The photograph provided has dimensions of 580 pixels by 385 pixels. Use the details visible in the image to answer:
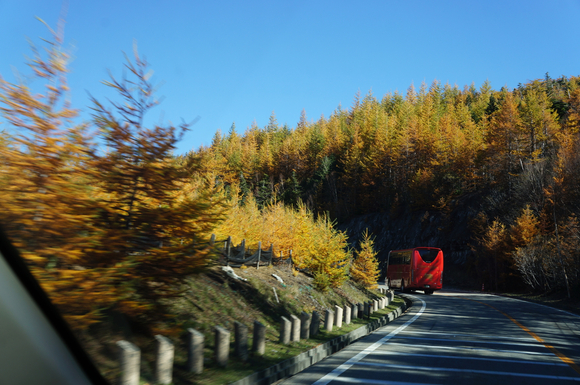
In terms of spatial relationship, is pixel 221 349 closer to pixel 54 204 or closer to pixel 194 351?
pixel 194 351

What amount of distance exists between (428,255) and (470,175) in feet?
104

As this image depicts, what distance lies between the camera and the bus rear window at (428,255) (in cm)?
3559

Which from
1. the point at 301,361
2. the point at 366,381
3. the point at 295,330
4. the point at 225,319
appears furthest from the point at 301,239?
the point at 366,381

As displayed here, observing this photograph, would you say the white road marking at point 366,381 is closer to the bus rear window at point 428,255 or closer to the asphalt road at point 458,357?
the asphalt road at point 458,357

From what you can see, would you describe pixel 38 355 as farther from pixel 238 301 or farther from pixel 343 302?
pixel 343 302

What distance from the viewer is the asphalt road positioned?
6812mm

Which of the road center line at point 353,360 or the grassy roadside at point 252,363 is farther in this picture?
the road center line at point 353,360

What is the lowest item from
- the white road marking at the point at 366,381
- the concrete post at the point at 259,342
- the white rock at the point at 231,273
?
the white road marking at the point at 366,381

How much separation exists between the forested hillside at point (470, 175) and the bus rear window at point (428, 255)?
673 cm

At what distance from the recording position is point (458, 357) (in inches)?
337

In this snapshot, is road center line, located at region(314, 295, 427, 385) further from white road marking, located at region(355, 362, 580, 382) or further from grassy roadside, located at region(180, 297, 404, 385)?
grassy roadside, located at region(180, 297, 404, 385)

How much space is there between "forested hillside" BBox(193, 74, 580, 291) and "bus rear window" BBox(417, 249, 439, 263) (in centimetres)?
673

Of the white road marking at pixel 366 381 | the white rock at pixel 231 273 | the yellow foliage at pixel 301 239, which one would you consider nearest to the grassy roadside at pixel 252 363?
the white road marking at pixel 366 381

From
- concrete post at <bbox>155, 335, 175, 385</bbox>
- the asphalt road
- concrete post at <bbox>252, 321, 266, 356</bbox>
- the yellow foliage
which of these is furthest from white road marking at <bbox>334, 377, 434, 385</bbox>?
the yellow foliage
